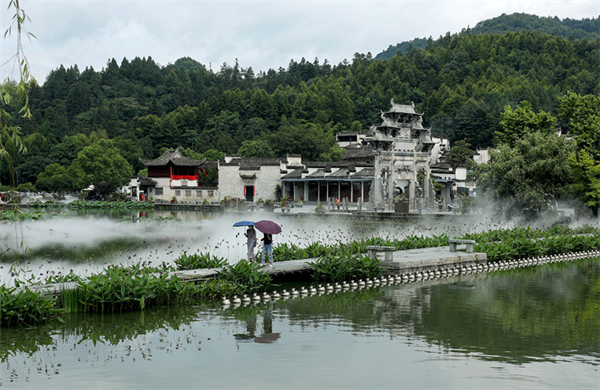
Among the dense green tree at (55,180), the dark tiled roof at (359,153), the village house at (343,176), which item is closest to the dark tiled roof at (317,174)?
the village house at (343,176)

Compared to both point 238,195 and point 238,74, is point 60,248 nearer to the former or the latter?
point 238,195

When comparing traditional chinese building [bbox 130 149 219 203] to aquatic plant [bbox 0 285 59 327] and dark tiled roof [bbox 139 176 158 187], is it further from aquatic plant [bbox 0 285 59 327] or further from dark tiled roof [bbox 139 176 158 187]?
aquatic plant [bbox 0 285 59 327]

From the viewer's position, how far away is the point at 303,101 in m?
97.2

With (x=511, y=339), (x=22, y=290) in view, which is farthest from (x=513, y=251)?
(x=22, y=290)

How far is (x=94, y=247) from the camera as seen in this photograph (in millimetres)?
22156

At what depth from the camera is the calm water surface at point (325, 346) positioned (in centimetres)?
766

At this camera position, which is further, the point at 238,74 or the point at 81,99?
the point at 238,74

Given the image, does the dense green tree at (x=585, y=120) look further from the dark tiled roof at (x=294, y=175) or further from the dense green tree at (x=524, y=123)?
the dark tiled roof at (x=294, y=175)

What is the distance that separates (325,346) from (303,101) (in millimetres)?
89749

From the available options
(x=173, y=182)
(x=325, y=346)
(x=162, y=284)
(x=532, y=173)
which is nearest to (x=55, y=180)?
(x=173, y=182)

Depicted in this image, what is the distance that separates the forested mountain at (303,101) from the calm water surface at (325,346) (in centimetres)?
5465

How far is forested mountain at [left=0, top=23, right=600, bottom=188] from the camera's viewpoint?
260 feet

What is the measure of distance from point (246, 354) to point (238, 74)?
14424 cm

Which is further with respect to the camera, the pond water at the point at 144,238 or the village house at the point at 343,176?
the village house at the point at 343,176
